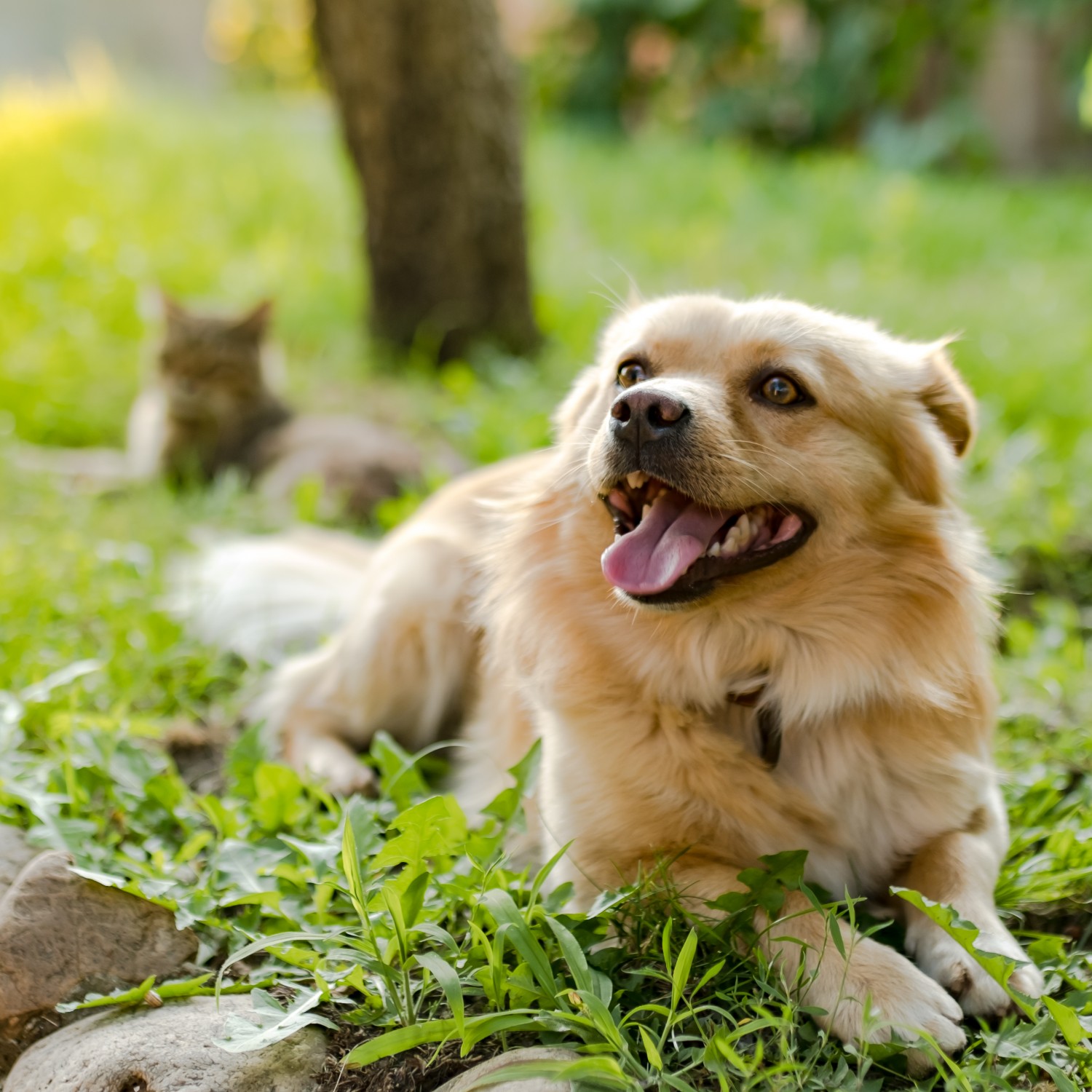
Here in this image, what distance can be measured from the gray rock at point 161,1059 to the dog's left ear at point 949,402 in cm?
188

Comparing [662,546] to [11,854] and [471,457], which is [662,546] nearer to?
[11,854]

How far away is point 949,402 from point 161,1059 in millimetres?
2121

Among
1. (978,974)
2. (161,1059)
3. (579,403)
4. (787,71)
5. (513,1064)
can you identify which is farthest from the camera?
(787,71)

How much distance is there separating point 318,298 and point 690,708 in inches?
216

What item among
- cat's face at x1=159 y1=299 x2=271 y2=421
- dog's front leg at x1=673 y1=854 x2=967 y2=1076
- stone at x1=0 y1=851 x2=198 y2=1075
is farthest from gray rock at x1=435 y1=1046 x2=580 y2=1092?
cat's face at x1=159 y1=299 x2=271 y2=421

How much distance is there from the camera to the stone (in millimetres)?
2160

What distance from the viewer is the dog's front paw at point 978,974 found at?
207 cm

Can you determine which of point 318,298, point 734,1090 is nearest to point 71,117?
point 318,298

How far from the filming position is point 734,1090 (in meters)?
1.89

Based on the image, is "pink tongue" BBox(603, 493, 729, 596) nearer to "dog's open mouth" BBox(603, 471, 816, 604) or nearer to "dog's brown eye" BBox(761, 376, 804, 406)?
"dog's open mouth" BBox(603, 471, 816, 604)

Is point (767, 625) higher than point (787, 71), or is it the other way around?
point (787, 71)

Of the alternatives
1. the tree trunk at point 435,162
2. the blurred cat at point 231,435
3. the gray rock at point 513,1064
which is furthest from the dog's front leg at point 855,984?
the tree trunk at point 435,162

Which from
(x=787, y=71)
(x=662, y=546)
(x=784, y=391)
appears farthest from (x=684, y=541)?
(x=787, y=71)

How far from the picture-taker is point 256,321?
595 centimetres
